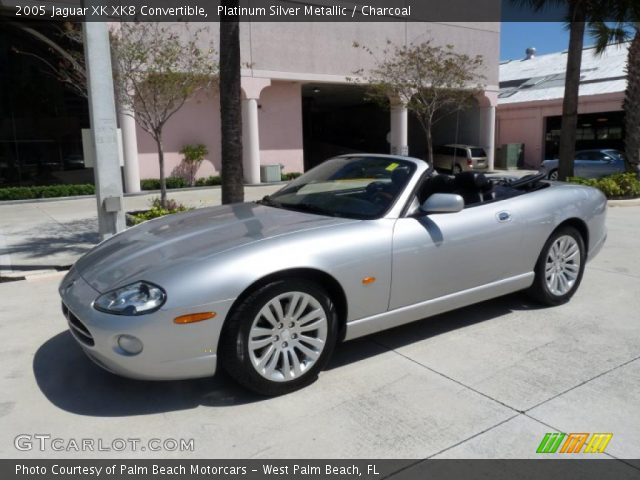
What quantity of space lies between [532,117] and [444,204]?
1170 inches

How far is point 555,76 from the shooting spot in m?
33.5

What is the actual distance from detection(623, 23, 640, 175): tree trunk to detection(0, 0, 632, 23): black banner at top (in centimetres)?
219

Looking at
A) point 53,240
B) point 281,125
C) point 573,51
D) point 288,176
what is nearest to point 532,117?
point 281,125

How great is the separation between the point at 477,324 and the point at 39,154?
16598 mm

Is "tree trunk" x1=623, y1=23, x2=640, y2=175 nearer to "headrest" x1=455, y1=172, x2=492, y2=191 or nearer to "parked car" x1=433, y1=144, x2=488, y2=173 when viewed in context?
"parked car" x1=433, y1=144, x2=488, y2=173

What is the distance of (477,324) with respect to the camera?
4.54m

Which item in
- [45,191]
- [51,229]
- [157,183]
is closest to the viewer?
[51,229]

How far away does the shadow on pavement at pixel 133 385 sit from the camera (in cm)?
328

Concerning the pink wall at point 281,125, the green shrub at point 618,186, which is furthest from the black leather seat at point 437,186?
the pink wall at point 281,125

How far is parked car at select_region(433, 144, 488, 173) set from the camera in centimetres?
2531

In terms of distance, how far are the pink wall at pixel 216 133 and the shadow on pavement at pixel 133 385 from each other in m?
13.6

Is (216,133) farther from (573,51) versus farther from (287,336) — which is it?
(287,336)

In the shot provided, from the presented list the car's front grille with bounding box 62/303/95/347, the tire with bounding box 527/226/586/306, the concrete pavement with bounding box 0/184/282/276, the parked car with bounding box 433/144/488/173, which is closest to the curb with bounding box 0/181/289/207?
the concrete pavement with bounding box 0/184/282/276
